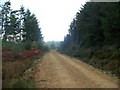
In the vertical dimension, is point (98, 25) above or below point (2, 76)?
above

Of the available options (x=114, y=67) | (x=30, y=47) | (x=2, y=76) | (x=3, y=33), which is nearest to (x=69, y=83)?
(x=2, y=76)

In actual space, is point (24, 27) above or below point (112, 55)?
above

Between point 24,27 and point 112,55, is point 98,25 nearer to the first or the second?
point 112,55

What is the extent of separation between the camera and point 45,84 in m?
17.9

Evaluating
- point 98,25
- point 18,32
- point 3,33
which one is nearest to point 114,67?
point 98,25

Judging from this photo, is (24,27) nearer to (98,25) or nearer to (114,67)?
(98,25)

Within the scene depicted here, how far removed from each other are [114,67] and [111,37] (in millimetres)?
9183

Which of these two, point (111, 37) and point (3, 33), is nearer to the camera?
point (111, 37)

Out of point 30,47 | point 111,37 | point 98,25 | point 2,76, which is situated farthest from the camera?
point 30,47

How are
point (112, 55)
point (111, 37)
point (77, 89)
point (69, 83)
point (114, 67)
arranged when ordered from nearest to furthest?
point (77, 89) → point (69, 83) → point (114, 67) → point (112, 55) → point (111, 37)

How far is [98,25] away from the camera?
1633 inches

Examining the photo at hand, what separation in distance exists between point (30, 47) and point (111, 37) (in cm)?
2863

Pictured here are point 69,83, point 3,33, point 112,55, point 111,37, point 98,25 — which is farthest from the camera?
point 3,33

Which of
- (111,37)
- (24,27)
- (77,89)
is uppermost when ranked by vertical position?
(24,27)
